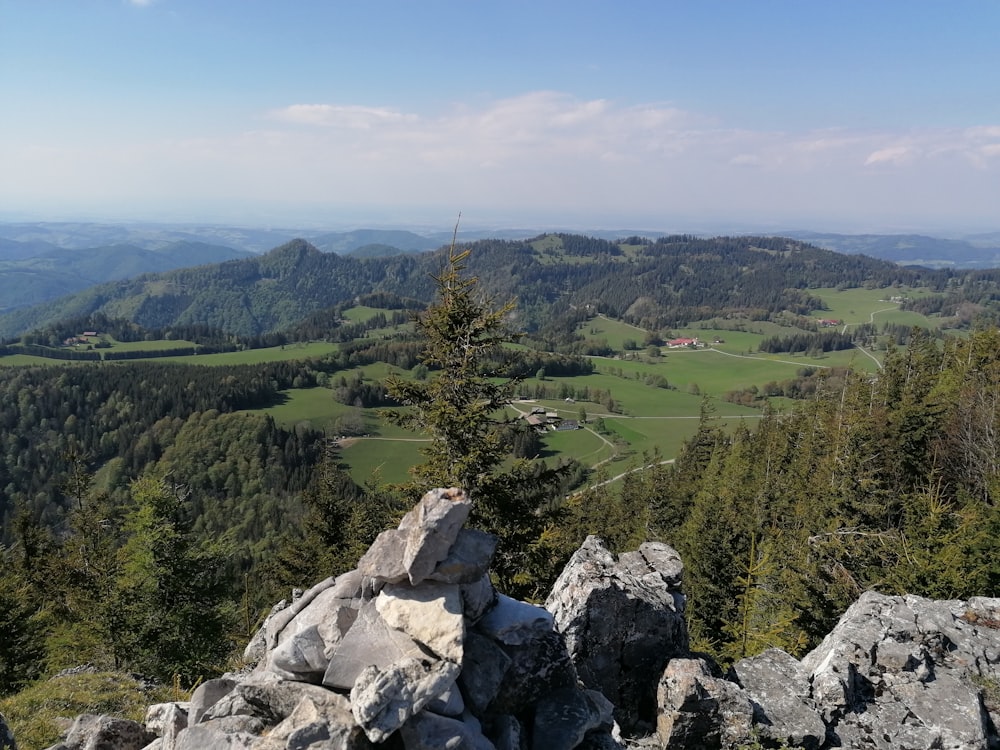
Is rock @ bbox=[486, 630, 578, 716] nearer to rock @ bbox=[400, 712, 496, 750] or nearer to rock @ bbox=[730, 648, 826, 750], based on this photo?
rock @ bbox=[400, 712, 496, 750]

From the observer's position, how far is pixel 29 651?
2712cm

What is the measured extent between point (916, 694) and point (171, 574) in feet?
97.4

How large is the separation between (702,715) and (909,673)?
7292mm

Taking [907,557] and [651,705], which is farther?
[907,557]

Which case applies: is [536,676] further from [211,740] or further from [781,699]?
[781,699]

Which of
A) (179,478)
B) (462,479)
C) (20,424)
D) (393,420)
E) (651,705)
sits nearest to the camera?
(651,705)

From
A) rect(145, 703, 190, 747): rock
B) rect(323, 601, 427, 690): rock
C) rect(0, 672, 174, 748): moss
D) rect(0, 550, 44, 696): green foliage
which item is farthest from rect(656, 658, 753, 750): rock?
rect(0, 550, 44, 696): green foliage

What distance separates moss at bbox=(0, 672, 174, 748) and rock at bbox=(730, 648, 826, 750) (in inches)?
692

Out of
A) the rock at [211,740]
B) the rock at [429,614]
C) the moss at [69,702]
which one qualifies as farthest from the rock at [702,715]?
the moss at [69,702]

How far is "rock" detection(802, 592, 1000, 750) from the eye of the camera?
14141 mm

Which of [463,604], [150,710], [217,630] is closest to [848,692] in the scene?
[463,604]

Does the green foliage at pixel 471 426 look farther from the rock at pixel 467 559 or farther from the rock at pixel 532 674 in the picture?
the rock at pixel 532 674

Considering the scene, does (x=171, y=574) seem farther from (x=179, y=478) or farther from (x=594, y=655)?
(x=179, y=478)

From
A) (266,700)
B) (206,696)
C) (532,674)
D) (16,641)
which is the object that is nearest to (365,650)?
(266,700)
